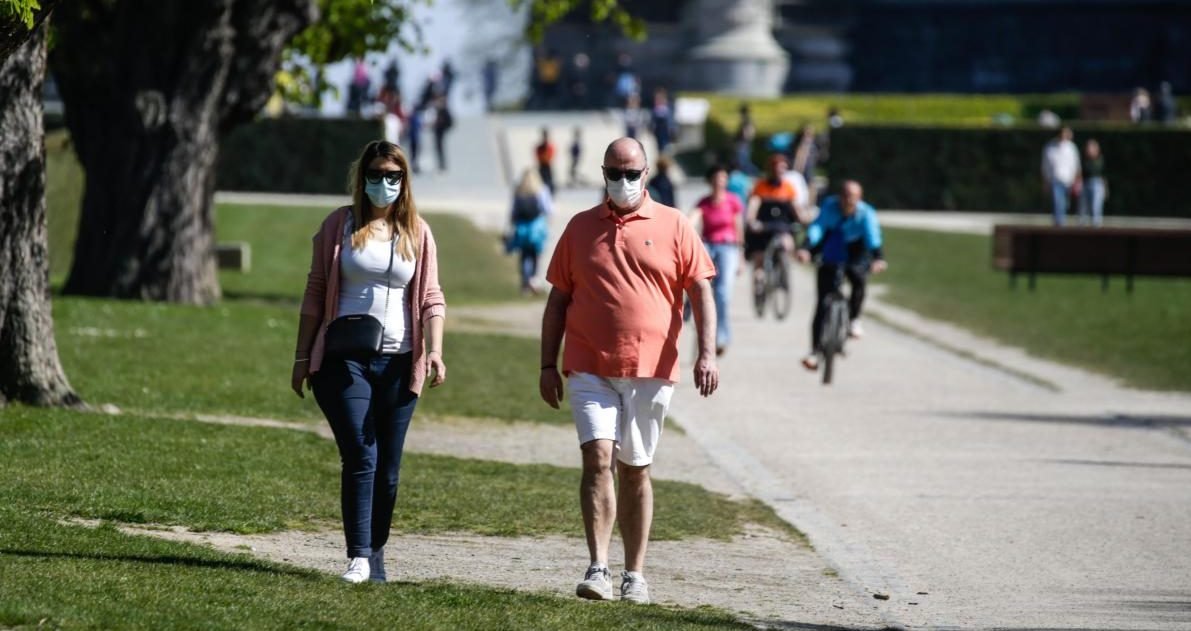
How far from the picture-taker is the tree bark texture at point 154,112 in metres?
21.7

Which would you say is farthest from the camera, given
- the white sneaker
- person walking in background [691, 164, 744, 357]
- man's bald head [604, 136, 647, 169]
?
person walking in background [691, 164, 744, 357]

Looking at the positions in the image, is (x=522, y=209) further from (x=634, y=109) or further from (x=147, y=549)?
(x=634, y=109)

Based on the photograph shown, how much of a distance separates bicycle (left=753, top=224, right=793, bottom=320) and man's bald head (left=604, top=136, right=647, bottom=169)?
15637 mm

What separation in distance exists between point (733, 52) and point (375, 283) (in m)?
55.8

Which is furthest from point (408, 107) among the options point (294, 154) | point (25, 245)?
point (25, 245)

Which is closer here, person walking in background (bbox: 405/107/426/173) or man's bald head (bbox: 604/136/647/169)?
man's bald head (bbox: 604/136/647/169)

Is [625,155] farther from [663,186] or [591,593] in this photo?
[663,186]

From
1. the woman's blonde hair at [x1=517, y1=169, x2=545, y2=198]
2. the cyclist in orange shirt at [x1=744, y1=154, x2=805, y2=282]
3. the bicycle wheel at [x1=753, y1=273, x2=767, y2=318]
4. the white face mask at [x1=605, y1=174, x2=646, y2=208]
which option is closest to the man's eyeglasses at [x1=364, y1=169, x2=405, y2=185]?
the white face mask at [x1=605, y1=174, x2=646, y2=208]

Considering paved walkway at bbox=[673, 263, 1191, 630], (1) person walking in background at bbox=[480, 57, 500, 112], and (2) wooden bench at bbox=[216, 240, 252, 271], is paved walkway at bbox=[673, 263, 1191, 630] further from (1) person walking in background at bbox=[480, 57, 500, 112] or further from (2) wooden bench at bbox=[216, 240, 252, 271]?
(1) person walking in background at bbox=[480, 57, 500, 112]

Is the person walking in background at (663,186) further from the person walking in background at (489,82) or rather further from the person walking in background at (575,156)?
the person walking in background at (489,82)

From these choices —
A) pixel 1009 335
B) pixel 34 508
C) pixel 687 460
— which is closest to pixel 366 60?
pixel 1009 335

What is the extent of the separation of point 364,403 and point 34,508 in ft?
7.01

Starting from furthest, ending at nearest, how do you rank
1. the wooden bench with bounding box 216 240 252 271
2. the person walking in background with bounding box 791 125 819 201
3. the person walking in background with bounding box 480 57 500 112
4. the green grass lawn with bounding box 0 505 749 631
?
the person walking in background with bounding box 480 57 500 112 → the person walking in background with bounding box 791 125 819 201 → the wooden bench with bounding box 216 240 252 271 → the green grass lawn with bounding box 0 505 749 631

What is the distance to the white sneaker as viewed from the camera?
27.6ft
